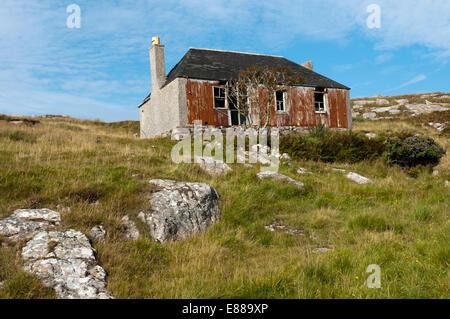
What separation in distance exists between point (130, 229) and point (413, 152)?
1319 centimetres

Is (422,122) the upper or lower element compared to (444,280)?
upper

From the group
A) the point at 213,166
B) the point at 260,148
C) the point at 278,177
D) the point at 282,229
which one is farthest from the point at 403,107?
the point at 282,229

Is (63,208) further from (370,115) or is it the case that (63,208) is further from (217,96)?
(370,115)

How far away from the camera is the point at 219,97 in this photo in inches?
842

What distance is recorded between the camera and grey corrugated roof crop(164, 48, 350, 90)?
21391 mm

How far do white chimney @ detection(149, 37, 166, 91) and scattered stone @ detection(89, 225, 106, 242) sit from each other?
59.4ft

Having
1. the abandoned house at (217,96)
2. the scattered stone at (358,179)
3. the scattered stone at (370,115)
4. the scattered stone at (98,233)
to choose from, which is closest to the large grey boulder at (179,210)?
the scattered stone at (98,233)

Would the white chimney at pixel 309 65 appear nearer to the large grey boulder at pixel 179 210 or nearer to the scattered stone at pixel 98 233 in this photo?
the large grey boulder at pixel 179 210

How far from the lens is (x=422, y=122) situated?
94.3 feet

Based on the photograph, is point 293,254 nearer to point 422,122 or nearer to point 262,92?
point 262,92

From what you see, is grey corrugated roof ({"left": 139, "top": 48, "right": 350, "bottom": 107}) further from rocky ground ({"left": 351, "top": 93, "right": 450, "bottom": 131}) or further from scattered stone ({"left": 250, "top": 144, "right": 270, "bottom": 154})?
rocky ground ({"left": 351, "top": 93, "right": 450, "bottom": 131})

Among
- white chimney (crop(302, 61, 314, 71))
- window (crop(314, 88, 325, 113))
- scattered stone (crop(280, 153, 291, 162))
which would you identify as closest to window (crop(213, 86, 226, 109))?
window (crop(314, 88, 325, 113))

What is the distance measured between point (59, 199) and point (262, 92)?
670 inches
